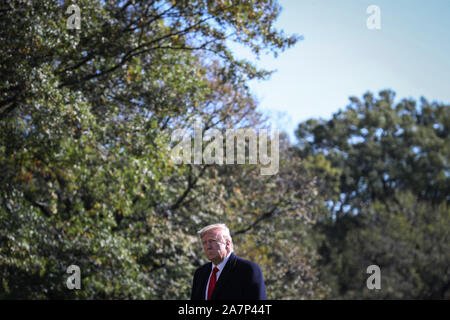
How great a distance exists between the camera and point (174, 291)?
15.1 metres

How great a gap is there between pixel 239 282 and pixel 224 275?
0.52 ft

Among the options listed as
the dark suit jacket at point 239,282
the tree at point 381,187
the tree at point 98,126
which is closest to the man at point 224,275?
the dark suit jacket at point 239,282

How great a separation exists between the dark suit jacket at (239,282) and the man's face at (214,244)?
0.10 metres

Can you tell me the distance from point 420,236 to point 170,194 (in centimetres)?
2496

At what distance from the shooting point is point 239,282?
12.9ft

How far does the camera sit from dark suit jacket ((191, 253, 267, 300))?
3875mm

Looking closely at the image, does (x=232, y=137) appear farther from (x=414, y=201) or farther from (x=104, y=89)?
(x=414, y=201)

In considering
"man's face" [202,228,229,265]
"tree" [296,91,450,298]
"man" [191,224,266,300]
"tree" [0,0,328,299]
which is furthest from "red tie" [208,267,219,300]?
"tree" [296,91,450,298]

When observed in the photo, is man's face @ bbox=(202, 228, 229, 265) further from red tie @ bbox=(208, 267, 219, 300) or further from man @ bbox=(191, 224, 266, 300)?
red tie @ bbox=(208, 267, 219, 300)

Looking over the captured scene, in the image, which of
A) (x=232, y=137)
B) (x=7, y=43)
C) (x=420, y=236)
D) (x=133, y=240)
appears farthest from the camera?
(x=420, y=236)

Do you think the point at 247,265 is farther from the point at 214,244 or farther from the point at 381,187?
the point at 381,187

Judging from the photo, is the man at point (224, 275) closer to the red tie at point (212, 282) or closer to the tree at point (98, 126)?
the red tie at point (212, 282)

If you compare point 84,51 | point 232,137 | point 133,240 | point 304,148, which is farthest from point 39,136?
point 304,148

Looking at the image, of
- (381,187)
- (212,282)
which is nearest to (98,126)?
(212,282)
